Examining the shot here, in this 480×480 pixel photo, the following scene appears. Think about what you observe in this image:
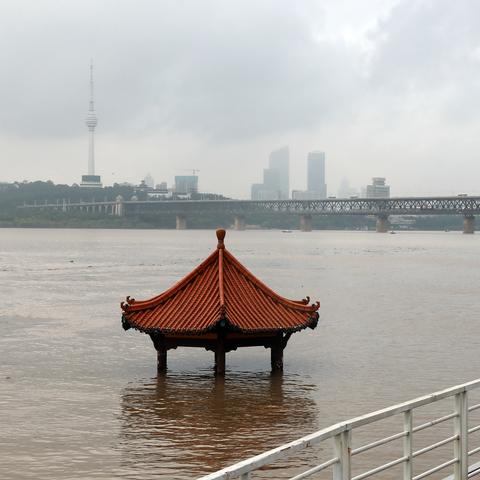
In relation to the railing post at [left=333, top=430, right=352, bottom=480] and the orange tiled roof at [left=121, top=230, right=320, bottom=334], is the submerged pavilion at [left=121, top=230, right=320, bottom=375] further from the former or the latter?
the railing post at [left=333, top=430, right=352, bottom=480]

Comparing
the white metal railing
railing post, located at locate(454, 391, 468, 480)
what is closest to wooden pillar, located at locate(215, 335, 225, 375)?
the white metal railing

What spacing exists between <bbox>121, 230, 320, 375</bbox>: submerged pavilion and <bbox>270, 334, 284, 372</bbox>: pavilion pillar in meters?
0.04

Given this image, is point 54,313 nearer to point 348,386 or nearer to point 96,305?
point 96,305

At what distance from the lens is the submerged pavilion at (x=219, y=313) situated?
73.6 feet

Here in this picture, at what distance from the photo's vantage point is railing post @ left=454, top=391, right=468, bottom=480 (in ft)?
32.9

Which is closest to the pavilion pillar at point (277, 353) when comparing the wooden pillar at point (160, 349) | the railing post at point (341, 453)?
the wooden pillar at point (160, 349)

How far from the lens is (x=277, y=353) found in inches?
988

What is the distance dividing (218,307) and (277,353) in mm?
3263

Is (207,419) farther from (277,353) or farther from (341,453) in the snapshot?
(341,453)

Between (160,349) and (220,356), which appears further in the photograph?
(160,349)

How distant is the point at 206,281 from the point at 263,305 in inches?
62.9

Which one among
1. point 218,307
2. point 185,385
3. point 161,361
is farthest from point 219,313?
point 161,361

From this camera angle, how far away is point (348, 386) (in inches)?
960

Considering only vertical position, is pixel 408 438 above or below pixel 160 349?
above
